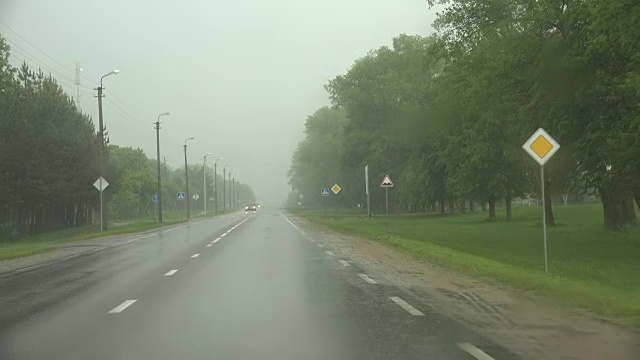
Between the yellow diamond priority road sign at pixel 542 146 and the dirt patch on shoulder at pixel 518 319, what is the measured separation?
345 cm

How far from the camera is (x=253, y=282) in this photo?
14.7 m

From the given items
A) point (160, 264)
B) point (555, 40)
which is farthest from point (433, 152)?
point (160, 264)

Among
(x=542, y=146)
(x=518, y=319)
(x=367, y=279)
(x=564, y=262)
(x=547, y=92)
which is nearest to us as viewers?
(x=518, y=319)

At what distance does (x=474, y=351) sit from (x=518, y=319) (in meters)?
2.43

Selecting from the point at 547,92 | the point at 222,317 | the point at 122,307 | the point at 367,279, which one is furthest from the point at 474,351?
the point at 547,92

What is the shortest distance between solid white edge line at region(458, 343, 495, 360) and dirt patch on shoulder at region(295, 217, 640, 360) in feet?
1.39

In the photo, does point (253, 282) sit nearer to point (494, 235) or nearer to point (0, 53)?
point (494, 235)

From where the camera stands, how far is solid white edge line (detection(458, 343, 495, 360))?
24.1 feet

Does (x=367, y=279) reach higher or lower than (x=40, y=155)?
lower

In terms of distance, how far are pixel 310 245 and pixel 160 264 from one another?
8627mm

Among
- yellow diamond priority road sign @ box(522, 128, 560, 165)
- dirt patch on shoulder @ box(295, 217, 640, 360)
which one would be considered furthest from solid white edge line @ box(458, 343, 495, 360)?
yellow diamond priority road sign @ box(522, 128, 560, 165)

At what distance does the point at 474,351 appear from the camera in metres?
7.65

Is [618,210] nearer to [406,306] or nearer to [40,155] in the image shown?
[406,306]

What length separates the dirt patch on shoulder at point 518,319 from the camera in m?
7.80
